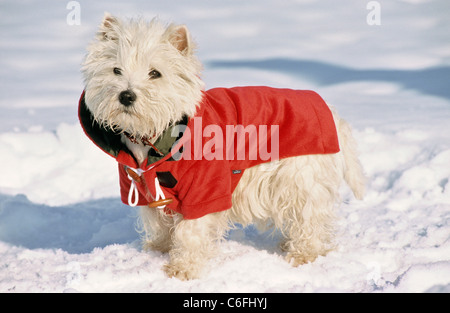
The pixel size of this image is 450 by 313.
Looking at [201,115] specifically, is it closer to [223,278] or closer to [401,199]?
[223,278]

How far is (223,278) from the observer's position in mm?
3143

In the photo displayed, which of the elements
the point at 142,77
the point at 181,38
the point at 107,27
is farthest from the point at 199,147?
the point at 107,27

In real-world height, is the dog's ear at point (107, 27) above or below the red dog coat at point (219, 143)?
above

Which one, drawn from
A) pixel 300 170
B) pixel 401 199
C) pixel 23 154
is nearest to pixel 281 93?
pixel 300 170

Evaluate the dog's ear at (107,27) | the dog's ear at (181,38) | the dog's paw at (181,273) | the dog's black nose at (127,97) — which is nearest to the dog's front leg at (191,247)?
the dog's paw at (181,273)

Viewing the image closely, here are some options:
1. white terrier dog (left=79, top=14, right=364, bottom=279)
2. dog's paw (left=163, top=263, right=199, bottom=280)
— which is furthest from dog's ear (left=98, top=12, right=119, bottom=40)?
dog's paw (left=163, top=263, right=199, bottom=280)

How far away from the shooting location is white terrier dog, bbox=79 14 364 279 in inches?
113

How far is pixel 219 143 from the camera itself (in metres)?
3.14

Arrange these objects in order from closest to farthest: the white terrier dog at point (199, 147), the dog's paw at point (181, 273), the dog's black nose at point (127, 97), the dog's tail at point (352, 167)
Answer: the dog's black nose at point (127, 97)
the white terrier dog at point (199, 147)
the dog's paw at point (181, 273)
the dog's tail at point (352, 167)

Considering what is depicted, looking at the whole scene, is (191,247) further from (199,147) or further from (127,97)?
(127,97)

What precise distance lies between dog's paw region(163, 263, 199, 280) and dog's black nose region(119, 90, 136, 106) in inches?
49.6

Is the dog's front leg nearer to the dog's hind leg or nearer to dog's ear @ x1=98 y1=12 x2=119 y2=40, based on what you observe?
the dog's hind leg

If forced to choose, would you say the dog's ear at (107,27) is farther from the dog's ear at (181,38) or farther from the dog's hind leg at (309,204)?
the dog's hind leg at (309,204)

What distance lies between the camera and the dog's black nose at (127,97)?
274 cm
